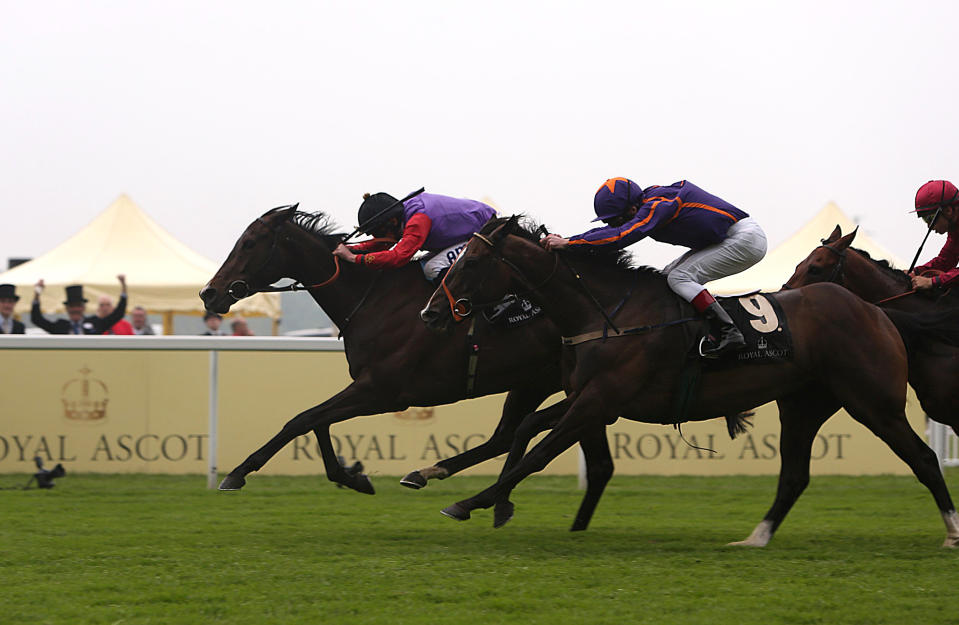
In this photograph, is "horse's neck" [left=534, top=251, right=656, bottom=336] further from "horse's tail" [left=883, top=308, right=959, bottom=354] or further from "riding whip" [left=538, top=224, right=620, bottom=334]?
"horse's tail" [left=883, top=308, right=959, bottom=354]

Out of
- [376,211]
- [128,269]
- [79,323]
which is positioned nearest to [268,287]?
[376,211]

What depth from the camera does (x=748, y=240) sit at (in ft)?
19.0

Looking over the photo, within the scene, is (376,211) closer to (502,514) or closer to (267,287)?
(267,287)

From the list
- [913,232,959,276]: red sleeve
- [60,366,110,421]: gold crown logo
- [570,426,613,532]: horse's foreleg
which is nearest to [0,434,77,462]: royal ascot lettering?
[60,366,110,421]: gold crown logo

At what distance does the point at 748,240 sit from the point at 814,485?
388cm

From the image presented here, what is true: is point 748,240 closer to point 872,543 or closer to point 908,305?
point 908,305

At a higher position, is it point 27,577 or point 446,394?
point 446,394

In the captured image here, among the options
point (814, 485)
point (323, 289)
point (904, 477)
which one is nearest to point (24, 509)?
point (323, 289)

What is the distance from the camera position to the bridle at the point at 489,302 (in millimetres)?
5457

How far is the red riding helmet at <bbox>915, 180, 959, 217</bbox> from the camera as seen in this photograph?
6.21 m

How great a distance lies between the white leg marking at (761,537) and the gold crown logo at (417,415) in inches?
146

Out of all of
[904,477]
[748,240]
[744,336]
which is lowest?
[904,477]

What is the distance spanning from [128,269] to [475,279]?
9.88 metres

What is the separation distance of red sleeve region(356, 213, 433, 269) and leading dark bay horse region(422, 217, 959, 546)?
67 cm
